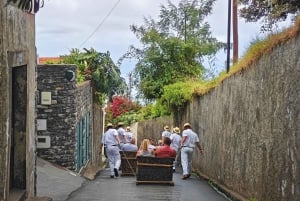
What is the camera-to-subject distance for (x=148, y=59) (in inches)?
1362

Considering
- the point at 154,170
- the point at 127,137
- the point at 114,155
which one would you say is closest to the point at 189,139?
the point at 114,155

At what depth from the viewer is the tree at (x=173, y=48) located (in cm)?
3444

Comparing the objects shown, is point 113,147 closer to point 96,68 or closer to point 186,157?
point 186,157

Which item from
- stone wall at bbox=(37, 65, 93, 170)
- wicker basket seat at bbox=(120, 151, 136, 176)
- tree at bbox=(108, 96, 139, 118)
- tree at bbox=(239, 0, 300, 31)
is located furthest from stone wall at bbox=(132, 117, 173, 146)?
tree at bbox=(239, 0, 300, 31)

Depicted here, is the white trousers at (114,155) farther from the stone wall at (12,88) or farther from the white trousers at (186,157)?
the stone wall at (12,88)

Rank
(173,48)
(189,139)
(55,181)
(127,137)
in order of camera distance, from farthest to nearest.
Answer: (173,48)
(127,137)
(189,139)
(55,181)

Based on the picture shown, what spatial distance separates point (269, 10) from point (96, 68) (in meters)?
13.7

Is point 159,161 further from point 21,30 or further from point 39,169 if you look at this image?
point 21,30

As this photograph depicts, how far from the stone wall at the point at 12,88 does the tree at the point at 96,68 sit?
47.1ft

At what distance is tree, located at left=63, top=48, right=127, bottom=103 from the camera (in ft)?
84.6

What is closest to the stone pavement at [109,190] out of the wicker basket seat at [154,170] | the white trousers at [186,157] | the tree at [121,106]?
the wicker basket seat at [154,170]

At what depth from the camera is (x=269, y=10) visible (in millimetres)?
13227

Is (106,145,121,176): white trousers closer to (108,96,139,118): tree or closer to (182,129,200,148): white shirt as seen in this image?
(182,129,200,148): white shirt

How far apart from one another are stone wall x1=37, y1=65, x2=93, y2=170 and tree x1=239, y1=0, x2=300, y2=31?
20.1 ft
